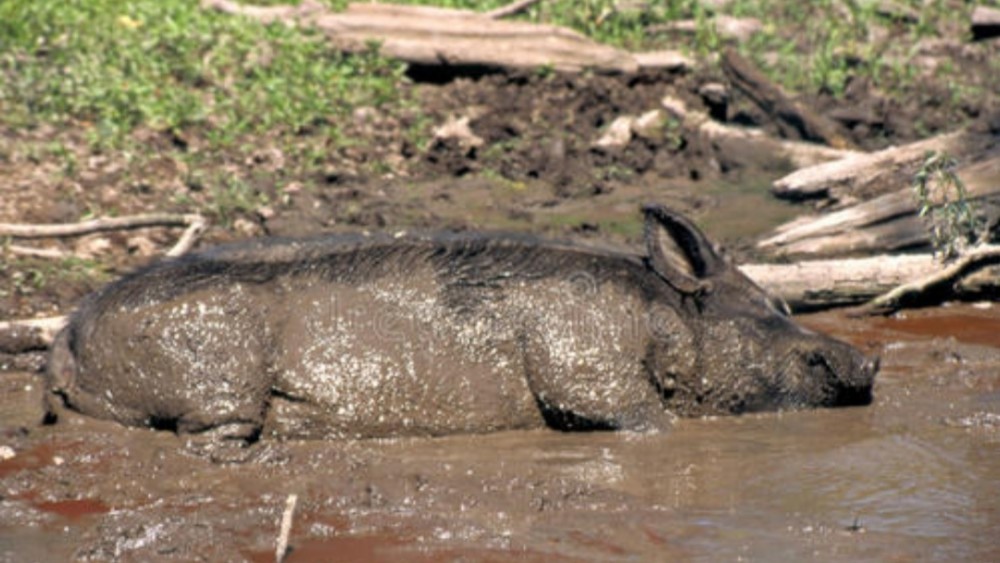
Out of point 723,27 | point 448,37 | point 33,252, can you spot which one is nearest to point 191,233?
point 33,252

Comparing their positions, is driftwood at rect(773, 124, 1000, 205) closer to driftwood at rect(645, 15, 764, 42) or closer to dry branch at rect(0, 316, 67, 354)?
driftwood at rect(645, 15, 764, 42)

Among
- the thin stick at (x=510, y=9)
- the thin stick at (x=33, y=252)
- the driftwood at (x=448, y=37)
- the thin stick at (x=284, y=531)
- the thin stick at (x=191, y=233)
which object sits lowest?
the thin stick at (x=33, y=252)

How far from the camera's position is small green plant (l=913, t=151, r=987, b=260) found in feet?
28.0

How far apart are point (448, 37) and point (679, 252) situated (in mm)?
6257

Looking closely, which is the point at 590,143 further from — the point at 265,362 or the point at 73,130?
the point at 265,362

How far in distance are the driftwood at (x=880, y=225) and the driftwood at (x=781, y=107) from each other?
92.5 inches

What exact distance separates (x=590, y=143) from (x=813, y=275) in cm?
359

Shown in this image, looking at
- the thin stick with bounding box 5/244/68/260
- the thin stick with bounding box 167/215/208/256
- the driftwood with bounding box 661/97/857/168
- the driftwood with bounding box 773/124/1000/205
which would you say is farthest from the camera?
the driftwood with bounding box 661/97/857/168

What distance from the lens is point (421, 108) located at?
12.2 meters

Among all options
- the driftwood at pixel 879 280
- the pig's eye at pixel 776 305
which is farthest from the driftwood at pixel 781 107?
the pig's eye at pixel 776 305

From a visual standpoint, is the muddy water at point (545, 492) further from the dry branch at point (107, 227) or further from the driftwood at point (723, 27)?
the driftwood at point (723, 27)

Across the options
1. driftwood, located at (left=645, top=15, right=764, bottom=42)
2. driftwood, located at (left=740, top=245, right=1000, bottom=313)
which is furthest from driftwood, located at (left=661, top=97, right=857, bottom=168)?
driftwood, located at (left=740, top=245, right=1000, bottom=313)

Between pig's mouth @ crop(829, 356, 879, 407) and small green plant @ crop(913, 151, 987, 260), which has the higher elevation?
small green plant @ crop(913, 151, 987, 260)

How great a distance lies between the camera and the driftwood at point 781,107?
12.1m
